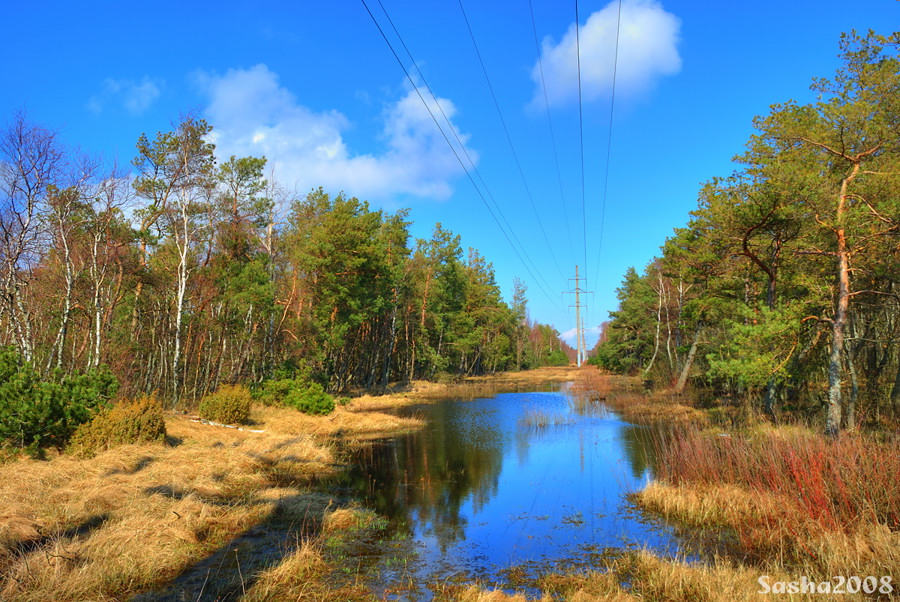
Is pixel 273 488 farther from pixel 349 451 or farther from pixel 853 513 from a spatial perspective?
pixel 853 513

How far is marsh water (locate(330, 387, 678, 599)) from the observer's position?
24.6 ft

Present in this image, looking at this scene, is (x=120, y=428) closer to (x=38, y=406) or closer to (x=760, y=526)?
(x=38, y=406)

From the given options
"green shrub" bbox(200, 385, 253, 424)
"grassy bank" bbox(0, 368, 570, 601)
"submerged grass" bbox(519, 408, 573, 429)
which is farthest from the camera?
"submerged grass" bbox(519, 408, 573, 429)

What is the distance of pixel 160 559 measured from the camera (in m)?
6.60

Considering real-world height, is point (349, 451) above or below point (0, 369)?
below

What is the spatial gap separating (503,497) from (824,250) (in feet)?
35.8

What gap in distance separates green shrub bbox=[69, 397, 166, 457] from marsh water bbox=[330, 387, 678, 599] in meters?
5.16

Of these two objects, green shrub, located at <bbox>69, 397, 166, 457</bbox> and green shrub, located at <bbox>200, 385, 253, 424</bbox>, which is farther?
green shrub, located at <bbox>200, 385, 253, 424</bbox>

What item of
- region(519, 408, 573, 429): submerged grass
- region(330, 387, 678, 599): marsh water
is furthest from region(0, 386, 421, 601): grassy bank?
region(519, 408, 573, 429): submerged grass

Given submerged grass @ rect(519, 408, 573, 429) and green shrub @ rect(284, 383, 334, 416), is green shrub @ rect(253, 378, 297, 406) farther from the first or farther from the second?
submerged grass @ rect(519, 408, 573, 429)

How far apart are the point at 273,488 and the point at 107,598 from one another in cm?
542

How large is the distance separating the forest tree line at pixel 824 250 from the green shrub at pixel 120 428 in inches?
591

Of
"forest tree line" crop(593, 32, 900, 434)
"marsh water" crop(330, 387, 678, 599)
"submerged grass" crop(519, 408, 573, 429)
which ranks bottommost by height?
"marsh water" crop(330, 387, 678, 599)

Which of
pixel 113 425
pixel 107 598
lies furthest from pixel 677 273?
pixel 107 598
